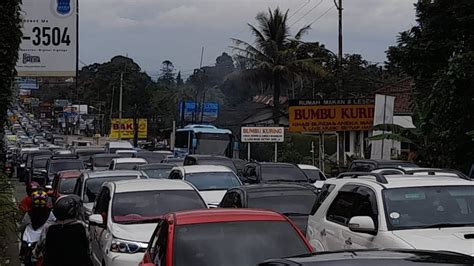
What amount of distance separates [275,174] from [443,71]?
21.7 feet

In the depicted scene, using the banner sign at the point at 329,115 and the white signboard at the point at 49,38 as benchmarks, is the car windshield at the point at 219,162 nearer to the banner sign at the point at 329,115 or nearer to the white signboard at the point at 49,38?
the white signboard at the point at 49,38

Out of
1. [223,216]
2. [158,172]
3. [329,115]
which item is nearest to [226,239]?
[223,216]

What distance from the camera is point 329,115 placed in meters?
37.1

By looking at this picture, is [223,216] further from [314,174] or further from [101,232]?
[314,174]

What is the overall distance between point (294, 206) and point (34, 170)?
22406 millimetres

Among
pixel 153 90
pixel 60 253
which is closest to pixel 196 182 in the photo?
pixel 60 253

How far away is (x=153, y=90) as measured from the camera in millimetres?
106688

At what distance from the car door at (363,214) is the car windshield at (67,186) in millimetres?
13441

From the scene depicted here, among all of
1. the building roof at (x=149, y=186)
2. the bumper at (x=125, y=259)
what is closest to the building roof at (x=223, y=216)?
the bumper at (x=125, y=259)

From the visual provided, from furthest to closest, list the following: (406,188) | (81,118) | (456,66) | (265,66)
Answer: (81,118)
(265,66)
(456,66)
(406,188)

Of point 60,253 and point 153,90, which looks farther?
point 153,90

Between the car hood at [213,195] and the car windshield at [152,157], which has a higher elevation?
the car hood at [213,195]

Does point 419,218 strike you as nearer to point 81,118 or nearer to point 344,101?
point 344,101

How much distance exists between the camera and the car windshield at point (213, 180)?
19609 millimetres
